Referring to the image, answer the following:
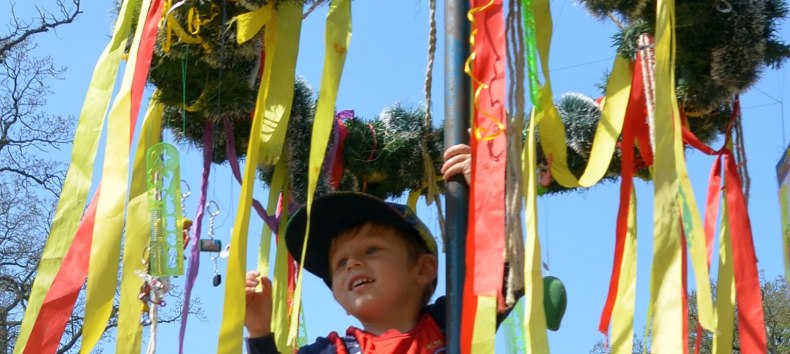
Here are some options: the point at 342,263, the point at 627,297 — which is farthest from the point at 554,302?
the point at 342,263

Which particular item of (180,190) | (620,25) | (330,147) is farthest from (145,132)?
(620,25)

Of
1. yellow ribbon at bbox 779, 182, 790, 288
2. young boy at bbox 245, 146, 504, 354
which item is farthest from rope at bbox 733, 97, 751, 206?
young boy at bbox 245, 146, 504, 354

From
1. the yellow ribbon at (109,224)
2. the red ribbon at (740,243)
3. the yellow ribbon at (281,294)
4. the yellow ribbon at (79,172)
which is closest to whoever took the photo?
the yellow ribbon at (109,224)

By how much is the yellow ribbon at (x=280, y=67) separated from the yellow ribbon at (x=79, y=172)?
339mm

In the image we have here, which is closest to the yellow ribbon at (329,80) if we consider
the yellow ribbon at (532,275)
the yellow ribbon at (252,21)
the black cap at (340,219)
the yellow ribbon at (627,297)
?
the yellow ribbon at (252,21)

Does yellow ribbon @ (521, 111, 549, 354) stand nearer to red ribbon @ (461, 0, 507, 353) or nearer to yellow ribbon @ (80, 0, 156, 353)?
red ribbon @ (461, 0, 507, 353)

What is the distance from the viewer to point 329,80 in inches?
92.3

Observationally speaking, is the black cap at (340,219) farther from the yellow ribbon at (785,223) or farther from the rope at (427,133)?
the yellow ribbon at (785,223)

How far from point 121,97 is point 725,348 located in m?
1.38

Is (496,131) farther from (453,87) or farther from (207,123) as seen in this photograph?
(207,123)

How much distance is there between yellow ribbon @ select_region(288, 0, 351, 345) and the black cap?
0.33 m

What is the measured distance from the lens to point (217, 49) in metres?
2.75

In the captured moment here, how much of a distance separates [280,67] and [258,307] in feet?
1.84

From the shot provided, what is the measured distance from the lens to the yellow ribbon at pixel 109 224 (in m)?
2.07
